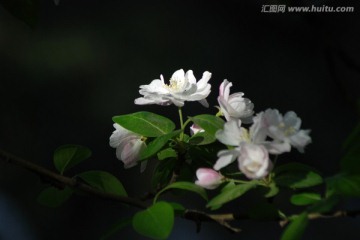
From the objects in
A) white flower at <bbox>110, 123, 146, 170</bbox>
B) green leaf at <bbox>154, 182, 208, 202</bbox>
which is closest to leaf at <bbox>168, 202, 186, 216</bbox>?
green leaf at <bbox>154, 182, 208, 202</bbox>

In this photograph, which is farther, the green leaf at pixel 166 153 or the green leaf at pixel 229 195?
the green leaf at pixel 166 153

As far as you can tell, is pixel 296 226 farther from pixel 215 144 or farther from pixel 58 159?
pixel 58 159

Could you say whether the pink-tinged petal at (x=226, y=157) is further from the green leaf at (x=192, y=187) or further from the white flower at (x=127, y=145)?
the white flower at (x=127, y=145)

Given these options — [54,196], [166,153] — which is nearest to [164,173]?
[166,153]

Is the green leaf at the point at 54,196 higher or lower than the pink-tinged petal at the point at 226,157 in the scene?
lower

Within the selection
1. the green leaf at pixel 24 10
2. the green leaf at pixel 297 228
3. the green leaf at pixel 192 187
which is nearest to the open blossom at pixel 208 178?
the green leaf at pixel 192 187

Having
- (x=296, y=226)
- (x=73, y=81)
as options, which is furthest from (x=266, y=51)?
(x=296, y=226)

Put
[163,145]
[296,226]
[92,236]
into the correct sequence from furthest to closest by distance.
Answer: [92,236] → [163,145] → [296,226]
